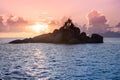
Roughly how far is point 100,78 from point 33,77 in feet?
44.2

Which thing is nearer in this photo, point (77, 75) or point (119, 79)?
point (119, 79)

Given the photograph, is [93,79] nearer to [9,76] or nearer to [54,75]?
[54,75]

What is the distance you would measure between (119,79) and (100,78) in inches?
147

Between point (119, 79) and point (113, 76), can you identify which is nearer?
point (119, 79)

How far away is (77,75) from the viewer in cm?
5597

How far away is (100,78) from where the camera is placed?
52594 mm

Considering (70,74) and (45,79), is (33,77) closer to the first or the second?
(45,79)

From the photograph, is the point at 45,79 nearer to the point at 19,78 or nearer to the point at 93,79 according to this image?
the point at 19,78

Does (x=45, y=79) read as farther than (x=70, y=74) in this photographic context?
No

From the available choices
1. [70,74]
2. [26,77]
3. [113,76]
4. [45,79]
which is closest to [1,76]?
[26,77]

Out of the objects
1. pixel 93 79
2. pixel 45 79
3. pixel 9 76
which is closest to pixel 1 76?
pixel 9 76

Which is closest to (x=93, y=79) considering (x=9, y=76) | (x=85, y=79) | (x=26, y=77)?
(x=85, y=79)

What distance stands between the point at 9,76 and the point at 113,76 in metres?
21.3

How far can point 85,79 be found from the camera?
51.4m
